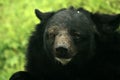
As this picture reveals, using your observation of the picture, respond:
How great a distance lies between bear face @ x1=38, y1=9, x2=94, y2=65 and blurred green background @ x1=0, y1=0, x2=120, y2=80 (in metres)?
3.38

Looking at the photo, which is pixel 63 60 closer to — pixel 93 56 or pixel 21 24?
pixel 93 56

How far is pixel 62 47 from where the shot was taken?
7.20m

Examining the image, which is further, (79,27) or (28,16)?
(28,16)

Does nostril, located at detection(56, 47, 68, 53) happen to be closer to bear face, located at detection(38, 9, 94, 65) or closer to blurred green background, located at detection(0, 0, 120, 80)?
bear face, located at detection(38, 9, 94, 65)

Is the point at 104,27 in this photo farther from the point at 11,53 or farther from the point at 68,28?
the point at 11,53

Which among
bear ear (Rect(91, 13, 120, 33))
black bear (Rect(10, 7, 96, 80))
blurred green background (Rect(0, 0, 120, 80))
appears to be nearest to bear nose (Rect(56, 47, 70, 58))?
black bear (Rect(10, 7, 96, 80))

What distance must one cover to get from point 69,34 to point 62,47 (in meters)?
0.30

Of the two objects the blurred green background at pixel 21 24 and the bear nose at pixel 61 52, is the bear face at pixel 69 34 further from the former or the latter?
the blurred green background at pixel 21 24

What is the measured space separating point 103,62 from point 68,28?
68 centimetres

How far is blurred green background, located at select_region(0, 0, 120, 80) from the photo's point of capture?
11.4 m

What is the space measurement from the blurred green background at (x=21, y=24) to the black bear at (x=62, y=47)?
2937mm

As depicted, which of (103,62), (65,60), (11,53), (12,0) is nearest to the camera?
(65,60)

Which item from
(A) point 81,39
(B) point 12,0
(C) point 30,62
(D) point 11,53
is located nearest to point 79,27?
(A) point 81,39

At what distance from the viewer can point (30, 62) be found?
8.08m
